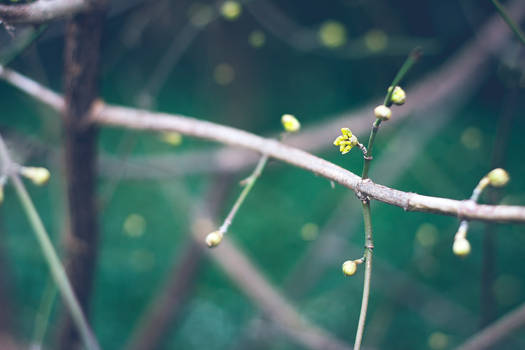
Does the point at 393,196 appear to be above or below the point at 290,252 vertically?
below

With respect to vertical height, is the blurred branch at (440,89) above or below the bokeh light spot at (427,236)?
above

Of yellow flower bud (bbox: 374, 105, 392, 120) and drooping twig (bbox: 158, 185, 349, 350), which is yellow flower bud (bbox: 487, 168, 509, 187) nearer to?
yellow flower bud (bbox: 374, 105, 392, 120)

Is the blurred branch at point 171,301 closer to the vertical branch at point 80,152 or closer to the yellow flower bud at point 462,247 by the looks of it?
the vertical branch at point 80,152

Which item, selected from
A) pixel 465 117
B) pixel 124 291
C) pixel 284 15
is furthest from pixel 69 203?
pixel 465 117

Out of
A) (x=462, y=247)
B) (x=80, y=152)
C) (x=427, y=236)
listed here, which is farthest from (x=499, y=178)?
(x=427, y=236)

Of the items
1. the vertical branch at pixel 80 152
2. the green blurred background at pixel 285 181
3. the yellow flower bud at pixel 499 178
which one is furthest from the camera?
the green blurred background at pixel 285 181

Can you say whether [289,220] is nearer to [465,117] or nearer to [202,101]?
[202,101]

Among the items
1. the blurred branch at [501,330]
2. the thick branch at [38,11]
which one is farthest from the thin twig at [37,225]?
the blurred branch at [501,330]

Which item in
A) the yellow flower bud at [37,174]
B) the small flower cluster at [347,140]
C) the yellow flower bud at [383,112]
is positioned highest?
the small flower cluster at [347,140]

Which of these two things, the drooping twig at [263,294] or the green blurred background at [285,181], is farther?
the green blurred background at [285,181]
